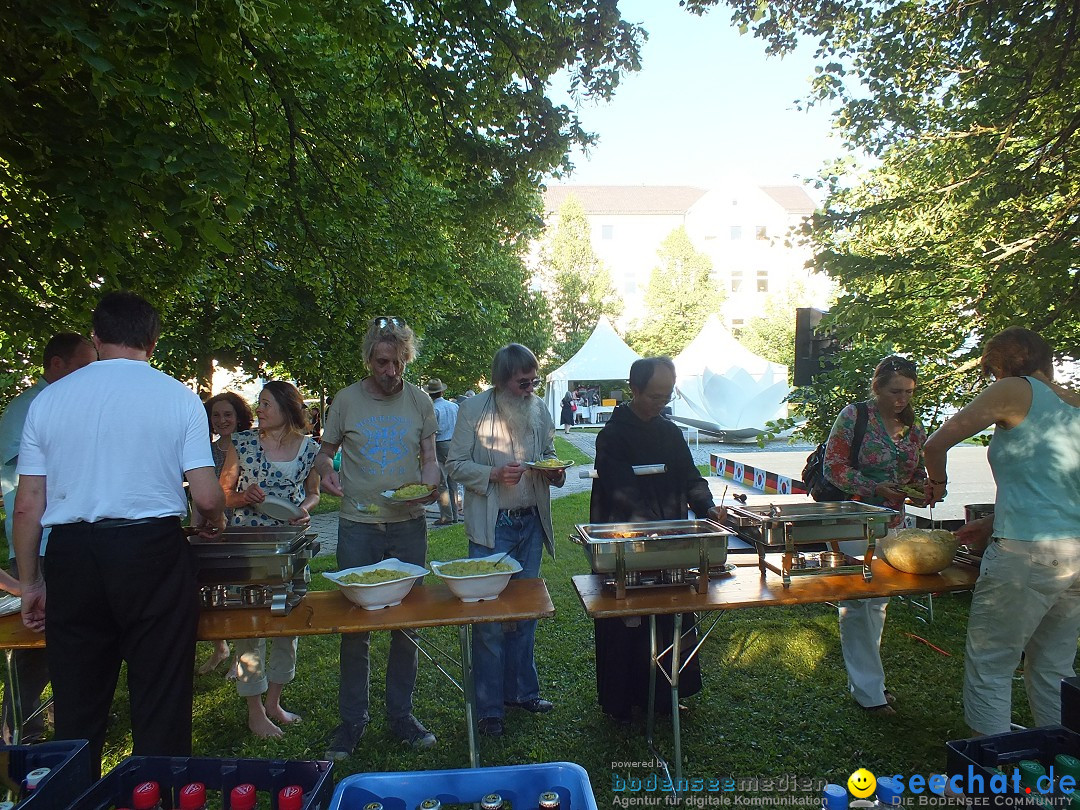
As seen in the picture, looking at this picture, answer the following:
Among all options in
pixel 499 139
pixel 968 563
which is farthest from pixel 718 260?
pixel 968 563

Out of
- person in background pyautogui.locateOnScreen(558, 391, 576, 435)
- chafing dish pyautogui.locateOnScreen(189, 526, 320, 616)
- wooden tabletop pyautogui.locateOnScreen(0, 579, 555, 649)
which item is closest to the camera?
wooden tabletop pyautogui.locateOnScreen(0, 579, 555, 649)

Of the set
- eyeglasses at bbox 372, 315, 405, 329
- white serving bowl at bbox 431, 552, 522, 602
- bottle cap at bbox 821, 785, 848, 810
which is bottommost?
bottle cap at bbox 821, 785, 848, 810

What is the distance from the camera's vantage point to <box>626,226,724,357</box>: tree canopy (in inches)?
1337

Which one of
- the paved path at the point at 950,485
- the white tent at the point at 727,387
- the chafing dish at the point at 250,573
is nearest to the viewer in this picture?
the chafing dish at the point at 250,573

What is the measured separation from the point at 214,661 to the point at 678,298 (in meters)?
31.9

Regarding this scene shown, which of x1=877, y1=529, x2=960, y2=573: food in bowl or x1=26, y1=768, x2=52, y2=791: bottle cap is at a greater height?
x1=877, y1=529, x2=960, y2=573: food in bowl

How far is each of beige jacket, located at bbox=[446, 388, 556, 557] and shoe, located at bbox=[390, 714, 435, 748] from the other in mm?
962

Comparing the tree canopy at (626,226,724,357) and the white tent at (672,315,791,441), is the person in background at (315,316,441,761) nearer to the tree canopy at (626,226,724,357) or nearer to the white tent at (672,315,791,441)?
the white tent at (672,315,791,441)

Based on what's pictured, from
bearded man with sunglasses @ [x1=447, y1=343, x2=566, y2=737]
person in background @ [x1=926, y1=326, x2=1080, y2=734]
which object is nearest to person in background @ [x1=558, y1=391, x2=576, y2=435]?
bearded man with sunglasses @ [x1=447, y1=343, x2=566, y2=737]

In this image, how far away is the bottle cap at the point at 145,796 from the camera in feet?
4.79

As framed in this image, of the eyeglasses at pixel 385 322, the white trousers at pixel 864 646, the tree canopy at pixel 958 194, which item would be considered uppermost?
the tree canopy at pixel 958 194

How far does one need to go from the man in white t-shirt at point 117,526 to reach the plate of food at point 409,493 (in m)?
0.90

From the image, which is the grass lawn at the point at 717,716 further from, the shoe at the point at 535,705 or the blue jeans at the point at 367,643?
the blue jeans at the point at 367,643

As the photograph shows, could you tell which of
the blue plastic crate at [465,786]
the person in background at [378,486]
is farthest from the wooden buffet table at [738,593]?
the blue plastic crate at [465,786]
